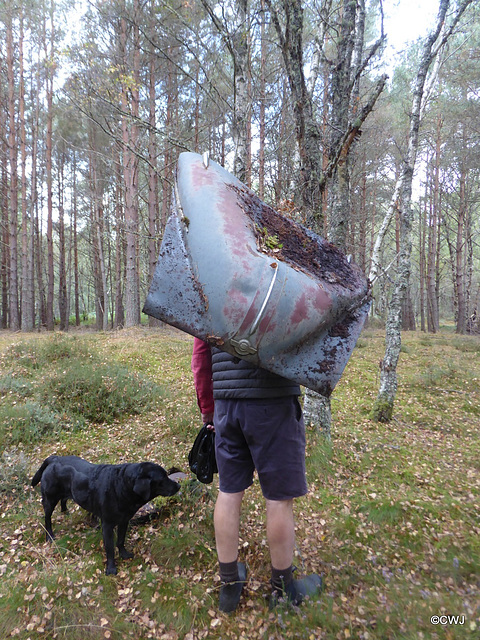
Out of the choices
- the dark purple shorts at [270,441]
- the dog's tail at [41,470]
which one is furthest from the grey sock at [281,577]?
the dog's tail at [41,470]

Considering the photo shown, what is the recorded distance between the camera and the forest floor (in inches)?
68.0

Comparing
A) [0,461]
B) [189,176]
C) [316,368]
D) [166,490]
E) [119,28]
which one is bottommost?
[0,461]

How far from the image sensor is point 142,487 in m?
2.21

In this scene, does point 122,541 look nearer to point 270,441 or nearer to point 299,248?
point 270,441

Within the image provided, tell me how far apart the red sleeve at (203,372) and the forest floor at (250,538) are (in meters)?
0.96

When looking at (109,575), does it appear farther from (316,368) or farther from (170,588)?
(316,368)

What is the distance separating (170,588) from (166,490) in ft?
1.72

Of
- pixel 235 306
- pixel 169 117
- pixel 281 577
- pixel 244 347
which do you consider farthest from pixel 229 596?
pixel 169 117

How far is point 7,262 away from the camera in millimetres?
18875

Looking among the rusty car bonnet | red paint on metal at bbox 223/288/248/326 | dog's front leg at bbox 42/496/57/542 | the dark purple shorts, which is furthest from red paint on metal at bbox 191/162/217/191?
dog's front leg at bbox 42/496/57/542

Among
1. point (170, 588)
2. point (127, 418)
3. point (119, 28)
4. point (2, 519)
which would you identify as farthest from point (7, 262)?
point (170, 588)

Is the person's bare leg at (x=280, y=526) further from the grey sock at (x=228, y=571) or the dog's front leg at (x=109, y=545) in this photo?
the dog's front leg at (x=109, y=545)

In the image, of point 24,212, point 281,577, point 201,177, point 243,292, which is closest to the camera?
point 243,292

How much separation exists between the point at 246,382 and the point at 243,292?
557 mm
